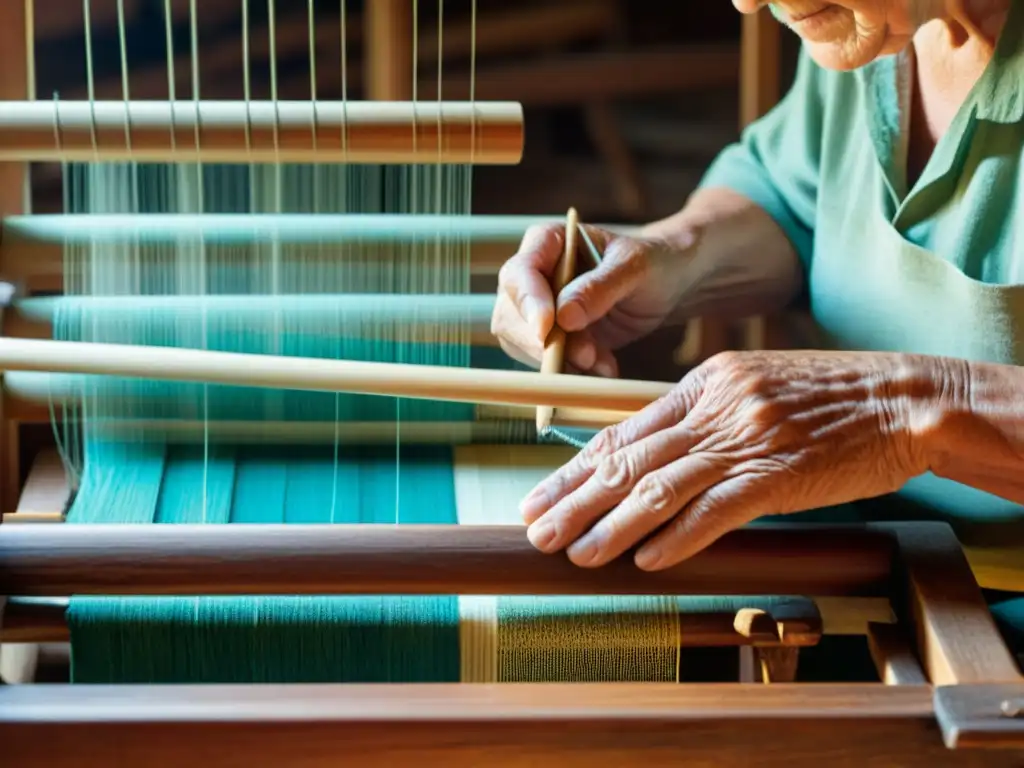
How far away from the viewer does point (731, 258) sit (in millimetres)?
1596

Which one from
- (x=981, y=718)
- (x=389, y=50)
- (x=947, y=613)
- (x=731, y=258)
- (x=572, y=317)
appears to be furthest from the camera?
(x=389, y=50)

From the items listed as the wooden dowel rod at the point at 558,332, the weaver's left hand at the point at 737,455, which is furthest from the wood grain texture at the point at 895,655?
the wooden dowel rod at the point at 558,332

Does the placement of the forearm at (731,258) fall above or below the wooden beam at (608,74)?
below

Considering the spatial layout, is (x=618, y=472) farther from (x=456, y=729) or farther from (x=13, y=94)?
(x=13, y=94)

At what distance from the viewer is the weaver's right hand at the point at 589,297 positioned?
4.43ft

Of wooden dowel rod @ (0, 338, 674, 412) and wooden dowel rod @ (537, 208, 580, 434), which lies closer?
wooden dowel rod @ (0, 338, 674, 412)

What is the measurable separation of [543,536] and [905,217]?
558 millimetres

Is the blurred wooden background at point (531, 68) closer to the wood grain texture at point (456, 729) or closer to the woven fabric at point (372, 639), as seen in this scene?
the woven fabric at point (372, 639)

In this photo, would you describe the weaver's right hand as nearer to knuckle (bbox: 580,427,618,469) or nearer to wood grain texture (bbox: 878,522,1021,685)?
knuckle (bbox: 580,427,618,469)

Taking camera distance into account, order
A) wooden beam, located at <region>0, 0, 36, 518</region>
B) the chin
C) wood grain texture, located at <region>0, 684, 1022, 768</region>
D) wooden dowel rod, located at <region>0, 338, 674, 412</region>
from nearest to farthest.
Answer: wood grain texture, located at <region>0, 684, 1022, 768</region> < wooden dowel rod, located at <region>0, 338, 674, 412</region> < the chin < wooden beam, located at <region>0, 0, 36, 518</region>

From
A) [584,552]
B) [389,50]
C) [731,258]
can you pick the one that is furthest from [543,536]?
[389,50]

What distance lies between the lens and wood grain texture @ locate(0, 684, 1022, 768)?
34.8 inches

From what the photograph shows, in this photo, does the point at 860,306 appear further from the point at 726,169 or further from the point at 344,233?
the point at 344,233

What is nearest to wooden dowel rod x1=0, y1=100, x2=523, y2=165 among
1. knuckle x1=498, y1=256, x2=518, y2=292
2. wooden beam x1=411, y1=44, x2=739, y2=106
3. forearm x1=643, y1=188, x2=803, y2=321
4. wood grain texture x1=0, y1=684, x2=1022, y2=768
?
knuckle x1=498, y1=256, x2=518, y2=292
